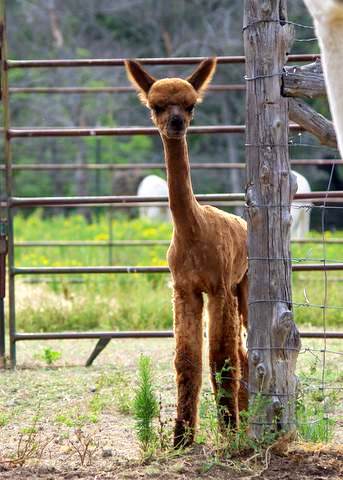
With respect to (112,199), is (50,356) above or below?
below

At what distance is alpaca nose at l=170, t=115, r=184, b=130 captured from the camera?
4.82 m

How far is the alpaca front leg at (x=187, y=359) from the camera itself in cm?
479

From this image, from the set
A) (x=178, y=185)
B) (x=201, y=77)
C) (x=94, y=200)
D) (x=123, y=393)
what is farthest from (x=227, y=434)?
(x=94, y=200)

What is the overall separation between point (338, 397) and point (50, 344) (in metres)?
3.25

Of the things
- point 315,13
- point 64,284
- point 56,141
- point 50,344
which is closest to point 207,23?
point 56,141

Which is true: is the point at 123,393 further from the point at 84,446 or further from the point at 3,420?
the point at 84,446

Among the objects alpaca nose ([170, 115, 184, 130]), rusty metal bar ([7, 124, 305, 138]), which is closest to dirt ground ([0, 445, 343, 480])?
alpaca nose ([170, 115, 184, 130])

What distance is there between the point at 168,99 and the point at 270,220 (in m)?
0.85

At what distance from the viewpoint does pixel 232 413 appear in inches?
191

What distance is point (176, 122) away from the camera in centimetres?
482

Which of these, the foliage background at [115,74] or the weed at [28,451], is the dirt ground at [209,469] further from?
the foliage background at [115,74]

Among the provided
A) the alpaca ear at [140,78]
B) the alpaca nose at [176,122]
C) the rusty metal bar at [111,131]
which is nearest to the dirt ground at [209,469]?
the alpaca nose at [176,122]

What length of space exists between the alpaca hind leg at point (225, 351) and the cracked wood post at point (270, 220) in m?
0.36

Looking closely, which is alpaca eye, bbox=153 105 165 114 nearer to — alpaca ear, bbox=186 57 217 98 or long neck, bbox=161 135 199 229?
long neck, bbox=161 135 199 229
